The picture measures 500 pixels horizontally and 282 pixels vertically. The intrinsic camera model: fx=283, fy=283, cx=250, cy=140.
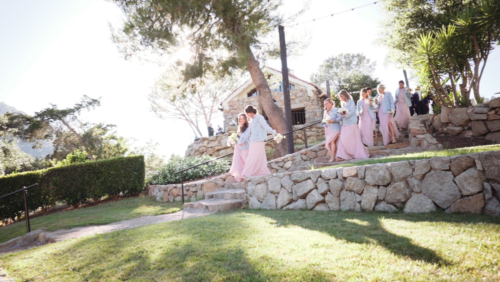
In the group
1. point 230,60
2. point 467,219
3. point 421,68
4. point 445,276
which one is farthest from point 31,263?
point 421,68

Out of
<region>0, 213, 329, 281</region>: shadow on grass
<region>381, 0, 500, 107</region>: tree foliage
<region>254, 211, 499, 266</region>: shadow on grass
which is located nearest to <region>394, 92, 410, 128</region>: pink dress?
<region>381, 0, 500, 107</region>: tree foliage

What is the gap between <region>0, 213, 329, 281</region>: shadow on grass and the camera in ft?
9.03

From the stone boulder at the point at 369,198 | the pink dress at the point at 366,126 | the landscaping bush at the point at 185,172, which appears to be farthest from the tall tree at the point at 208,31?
the stone boulder at the point at 369,198

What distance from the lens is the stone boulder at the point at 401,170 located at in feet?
14.3

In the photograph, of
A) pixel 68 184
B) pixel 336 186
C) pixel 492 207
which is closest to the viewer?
pixel 492 207

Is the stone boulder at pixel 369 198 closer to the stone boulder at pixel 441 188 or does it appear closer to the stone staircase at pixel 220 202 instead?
the stone boulder at pixel 441 188

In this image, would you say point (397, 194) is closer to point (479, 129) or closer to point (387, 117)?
point (387, 117)

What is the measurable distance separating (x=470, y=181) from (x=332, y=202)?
6.86 ft

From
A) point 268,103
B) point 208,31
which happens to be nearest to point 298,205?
point 268,103

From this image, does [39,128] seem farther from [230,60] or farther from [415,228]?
[415,228]

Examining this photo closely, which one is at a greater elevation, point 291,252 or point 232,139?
point 232,139

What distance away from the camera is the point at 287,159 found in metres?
9.98

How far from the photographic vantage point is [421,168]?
423cm

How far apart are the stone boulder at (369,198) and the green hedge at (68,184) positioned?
31.2 feet
